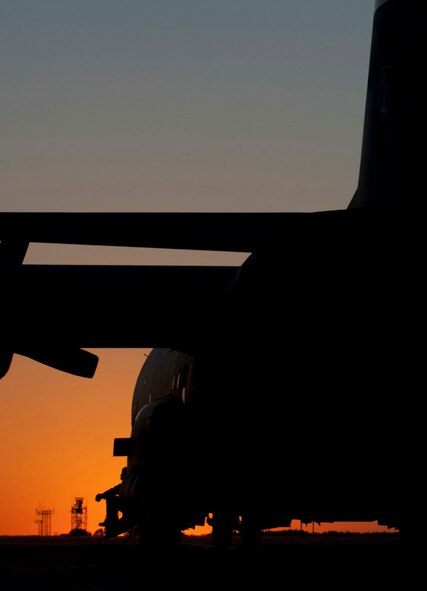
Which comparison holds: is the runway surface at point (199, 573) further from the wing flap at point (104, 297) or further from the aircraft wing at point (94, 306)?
the wing flap at point (104, 297)

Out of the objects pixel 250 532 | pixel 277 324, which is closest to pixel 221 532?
pixel 250 532

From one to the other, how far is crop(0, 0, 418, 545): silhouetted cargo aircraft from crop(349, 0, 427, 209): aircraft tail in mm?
25

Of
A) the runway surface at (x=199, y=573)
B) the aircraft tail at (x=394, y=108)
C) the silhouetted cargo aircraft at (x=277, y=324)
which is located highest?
the aircraft tail at (x=394, y=108)

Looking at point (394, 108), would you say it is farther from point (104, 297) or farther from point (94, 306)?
point (94, 306)

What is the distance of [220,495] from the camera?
18141mm

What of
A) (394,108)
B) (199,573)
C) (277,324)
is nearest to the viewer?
(277,324)

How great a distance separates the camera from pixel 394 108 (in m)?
14.5

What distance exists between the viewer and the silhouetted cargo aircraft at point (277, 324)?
38.9 feet

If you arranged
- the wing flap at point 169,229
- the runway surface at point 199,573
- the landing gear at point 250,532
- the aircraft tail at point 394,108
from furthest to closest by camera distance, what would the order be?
the runway surface at point 199,573 → the landing gear at point 250,532 → the aircraft tail at point 394,108 → the wing flap at point 169,229

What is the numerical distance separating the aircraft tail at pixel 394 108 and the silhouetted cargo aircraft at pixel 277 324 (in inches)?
1.0

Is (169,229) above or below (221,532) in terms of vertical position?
above

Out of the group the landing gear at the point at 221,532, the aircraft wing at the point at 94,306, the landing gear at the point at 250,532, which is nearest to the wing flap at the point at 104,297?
the aircraft wing at the point at 94,306

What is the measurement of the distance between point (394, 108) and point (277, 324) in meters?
3.43

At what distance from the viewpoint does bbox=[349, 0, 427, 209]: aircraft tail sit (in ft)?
46.0
